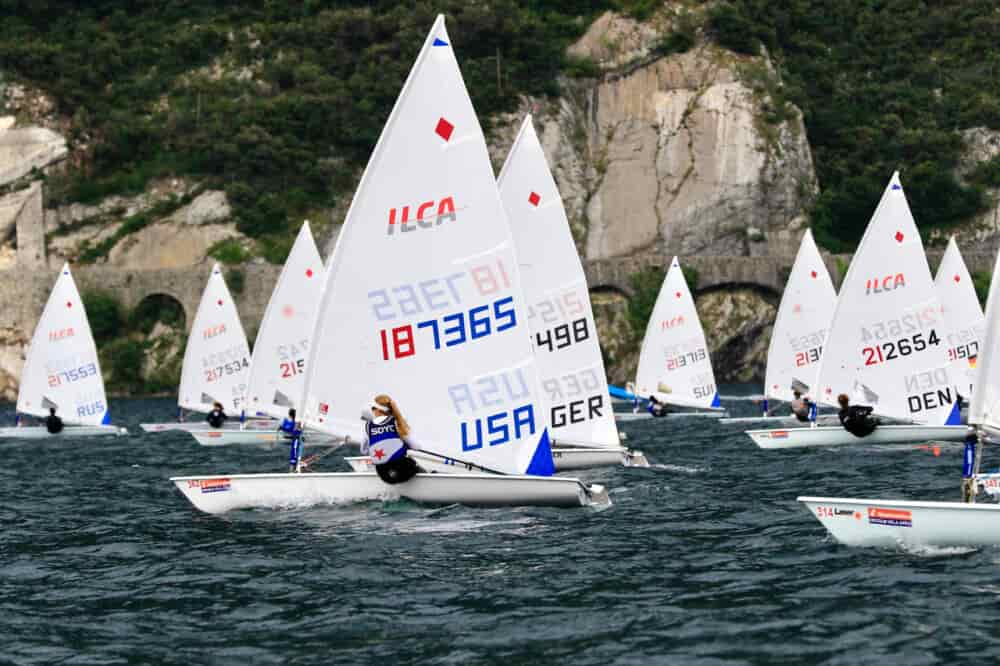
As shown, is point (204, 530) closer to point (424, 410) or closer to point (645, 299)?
point (424, 410)

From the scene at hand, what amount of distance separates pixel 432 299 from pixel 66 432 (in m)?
22.6

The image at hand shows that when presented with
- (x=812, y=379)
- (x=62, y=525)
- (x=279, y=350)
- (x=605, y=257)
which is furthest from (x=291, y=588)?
(x=605, y=257)

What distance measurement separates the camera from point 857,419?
2697 cm

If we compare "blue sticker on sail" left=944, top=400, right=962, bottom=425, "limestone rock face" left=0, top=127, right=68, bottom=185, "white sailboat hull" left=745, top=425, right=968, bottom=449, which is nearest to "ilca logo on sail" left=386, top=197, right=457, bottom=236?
"white sailboat hull" left=745, top=425, right=968, bottom=449

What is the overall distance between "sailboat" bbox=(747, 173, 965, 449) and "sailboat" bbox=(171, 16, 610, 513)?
12.1 m

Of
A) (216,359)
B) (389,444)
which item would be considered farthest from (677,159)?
(389,444)

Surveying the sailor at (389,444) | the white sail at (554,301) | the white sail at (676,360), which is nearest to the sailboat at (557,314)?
the white sail at (554,301)

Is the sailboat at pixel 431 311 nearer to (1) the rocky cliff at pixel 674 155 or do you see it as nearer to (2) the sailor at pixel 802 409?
(2) the sailor at pixel 802 409

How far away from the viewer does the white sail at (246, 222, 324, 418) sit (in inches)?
1348

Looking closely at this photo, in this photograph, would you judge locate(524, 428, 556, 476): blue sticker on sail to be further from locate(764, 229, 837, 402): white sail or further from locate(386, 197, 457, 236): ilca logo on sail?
locate(764, 229, 837, 402): white sail

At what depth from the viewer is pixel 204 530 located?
16656 mm

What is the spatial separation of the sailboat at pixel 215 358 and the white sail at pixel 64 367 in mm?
2222

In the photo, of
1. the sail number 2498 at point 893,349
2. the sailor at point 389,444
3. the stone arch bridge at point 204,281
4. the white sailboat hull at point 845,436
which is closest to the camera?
the sailor at point 389,444

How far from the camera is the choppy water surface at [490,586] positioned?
10812mm
